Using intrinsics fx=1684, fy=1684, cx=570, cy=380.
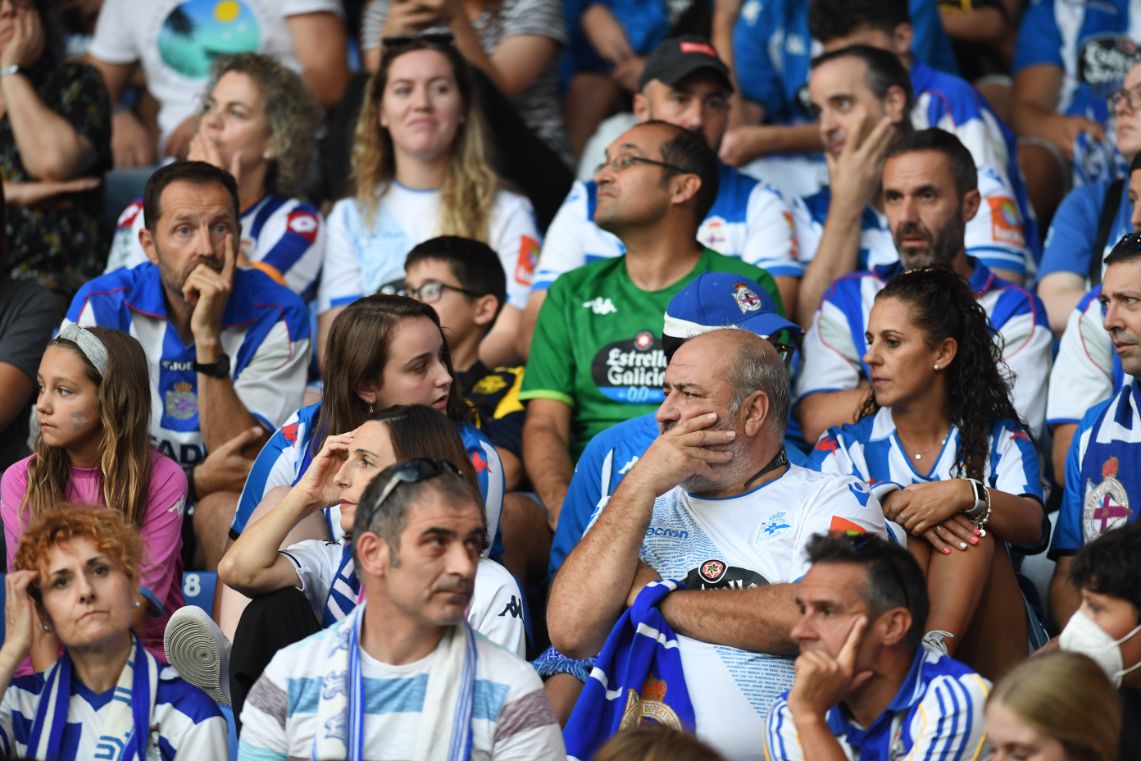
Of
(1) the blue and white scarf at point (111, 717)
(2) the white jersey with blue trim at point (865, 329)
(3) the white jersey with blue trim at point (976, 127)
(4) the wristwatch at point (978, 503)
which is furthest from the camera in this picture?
(3) the white jersey with blue trim at point (976, 127)

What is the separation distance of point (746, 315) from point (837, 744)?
1.69 m

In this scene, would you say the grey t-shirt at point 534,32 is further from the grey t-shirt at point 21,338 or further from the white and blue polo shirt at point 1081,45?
the grey t-shirt at point 21,338

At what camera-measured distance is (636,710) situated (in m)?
3.82

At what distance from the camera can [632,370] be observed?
522cm

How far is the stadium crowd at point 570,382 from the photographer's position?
11.2 ft

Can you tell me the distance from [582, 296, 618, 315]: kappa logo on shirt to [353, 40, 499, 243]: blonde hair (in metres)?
1.01

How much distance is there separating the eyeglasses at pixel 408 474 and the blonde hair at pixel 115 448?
124cm

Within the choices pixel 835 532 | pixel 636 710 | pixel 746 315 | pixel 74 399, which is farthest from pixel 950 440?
pixel 74 399

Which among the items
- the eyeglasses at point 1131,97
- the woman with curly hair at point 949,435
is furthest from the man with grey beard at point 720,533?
the eyeglasses at point 1131,97

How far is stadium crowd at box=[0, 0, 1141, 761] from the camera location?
3412 millimetres

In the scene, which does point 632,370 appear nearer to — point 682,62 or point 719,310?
point 719,310

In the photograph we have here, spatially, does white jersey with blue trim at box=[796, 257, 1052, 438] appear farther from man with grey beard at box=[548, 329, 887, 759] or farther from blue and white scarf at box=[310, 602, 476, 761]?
blue and white scarf at box=[310, 602, 476, 761]

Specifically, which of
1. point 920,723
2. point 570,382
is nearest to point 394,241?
point 570,382

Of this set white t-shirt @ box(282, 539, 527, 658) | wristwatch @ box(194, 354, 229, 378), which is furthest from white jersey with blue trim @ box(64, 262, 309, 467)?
white t-shirt @ box(282, 539, 527, 658)
